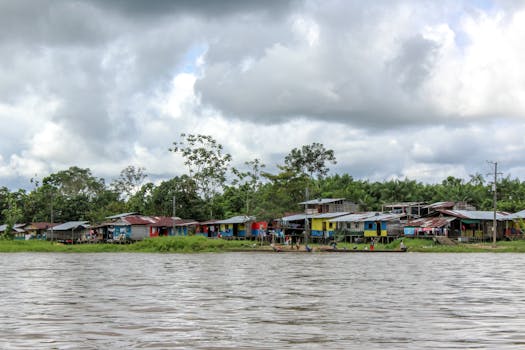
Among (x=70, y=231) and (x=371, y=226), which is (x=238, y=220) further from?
(x=70, y=231)

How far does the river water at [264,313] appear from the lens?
10.8 meters

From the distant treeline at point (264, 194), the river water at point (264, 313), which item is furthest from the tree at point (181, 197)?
the river water at point (264, 313)

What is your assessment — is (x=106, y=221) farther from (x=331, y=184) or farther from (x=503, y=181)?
(x=503, y=181)

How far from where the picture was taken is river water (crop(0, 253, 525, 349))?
10.8m

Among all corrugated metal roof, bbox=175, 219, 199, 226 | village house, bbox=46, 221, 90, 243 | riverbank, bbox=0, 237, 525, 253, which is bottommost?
riverbank, bbox=0, 237, 525, 253

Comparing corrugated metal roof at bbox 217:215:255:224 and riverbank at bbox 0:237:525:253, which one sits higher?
corrugated metal roof at bbox 217:215:255:224

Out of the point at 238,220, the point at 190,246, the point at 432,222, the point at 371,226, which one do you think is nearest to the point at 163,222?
the point at 238,220

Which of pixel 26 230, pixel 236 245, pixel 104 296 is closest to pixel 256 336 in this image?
pixel 104 296

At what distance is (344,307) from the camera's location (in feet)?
51.2

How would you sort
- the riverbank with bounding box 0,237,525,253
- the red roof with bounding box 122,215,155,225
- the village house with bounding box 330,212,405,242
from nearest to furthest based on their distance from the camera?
1. the riverbank with bounding box 0,237,525,253
2. the village house with bounding box 330,212,405,242
3. the red roof with bounding box 122,215,155,225

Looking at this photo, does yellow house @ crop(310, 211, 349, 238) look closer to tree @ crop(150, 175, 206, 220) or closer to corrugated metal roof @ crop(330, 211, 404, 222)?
corrugated metal roof @ crop(330, 211, 404, 222)

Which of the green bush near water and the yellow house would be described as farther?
the yellow house

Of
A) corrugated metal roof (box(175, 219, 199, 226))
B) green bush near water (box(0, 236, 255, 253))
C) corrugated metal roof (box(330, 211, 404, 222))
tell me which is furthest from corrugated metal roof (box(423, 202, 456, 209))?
corrugated metal roof (box(175, 219, 199, 226))

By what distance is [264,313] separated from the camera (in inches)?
572
